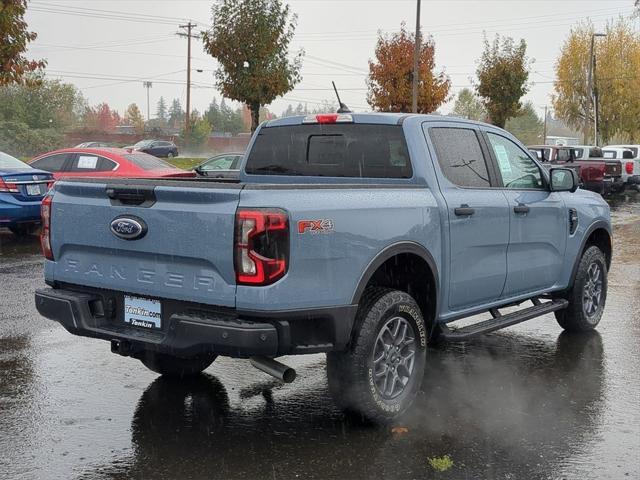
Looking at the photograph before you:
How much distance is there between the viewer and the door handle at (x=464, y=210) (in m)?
5.29

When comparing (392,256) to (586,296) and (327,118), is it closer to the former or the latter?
(327,118)

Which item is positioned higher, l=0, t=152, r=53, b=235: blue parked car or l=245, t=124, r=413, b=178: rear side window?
l=245, t=124, r=413, b=178: rear side window

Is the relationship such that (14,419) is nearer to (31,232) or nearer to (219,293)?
(219,293)

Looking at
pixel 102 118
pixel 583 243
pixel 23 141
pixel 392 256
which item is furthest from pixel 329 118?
pixel 102 118

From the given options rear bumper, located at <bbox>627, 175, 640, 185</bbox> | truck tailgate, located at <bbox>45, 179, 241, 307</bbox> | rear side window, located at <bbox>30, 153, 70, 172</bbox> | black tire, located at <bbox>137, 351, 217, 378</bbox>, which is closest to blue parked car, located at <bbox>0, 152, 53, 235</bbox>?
rear side window, located at <bbox>30, 153, 70, 172</bbox>

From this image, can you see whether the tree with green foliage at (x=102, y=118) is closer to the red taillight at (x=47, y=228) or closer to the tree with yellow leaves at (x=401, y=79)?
the tree with yellow leaves at (x=401, y=79)

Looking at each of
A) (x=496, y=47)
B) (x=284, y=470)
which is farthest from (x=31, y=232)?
(x=496, y=47)

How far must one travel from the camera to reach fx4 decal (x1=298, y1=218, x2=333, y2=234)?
13.5ft

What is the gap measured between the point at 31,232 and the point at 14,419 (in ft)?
33.3

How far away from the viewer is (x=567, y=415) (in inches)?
198

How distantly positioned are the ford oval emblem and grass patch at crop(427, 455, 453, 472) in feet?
6.44

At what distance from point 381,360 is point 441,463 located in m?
0.76

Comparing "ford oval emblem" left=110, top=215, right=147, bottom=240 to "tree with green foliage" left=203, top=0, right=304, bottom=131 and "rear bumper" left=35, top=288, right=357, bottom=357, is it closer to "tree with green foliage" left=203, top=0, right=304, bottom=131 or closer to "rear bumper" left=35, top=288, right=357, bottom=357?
"rear bumper" left=35, top=288, right=357, bottom=357

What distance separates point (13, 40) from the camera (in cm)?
1758
